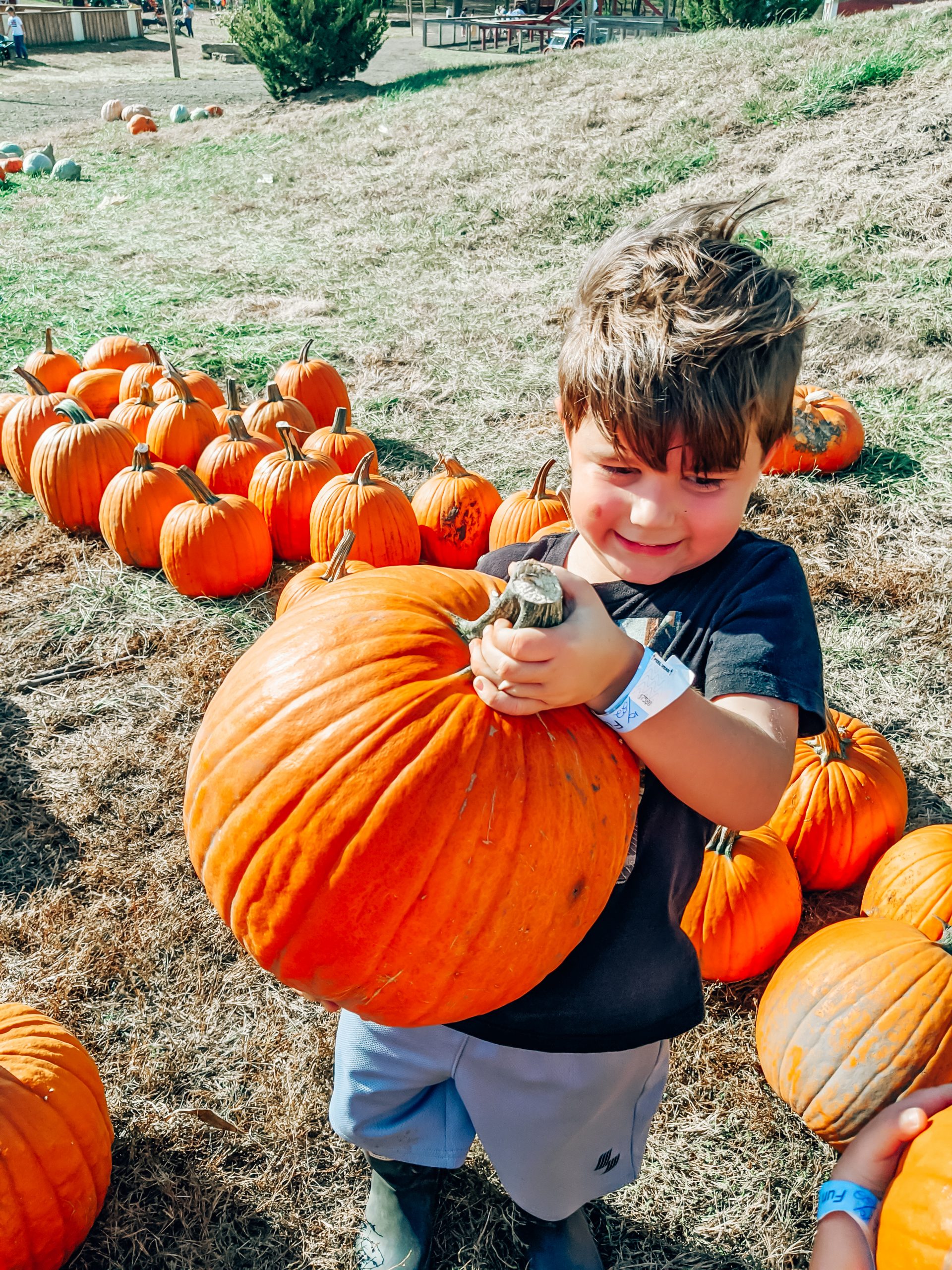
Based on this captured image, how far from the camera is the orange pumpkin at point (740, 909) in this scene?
2.59 meters

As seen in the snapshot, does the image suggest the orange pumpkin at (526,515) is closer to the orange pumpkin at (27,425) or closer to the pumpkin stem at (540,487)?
the pumpkin stem at (540,487)

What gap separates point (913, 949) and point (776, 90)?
480 inches

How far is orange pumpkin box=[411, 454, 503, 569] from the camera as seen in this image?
453cm

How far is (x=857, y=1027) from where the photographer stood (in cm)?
222

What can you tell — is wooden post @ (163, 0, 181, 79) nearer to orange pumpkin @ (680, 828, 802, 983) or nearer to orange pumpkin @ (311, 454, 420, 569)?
orange pumpkin @ (311, 454, 420, 569)

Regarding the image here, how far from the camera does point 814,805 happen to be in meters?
2.88

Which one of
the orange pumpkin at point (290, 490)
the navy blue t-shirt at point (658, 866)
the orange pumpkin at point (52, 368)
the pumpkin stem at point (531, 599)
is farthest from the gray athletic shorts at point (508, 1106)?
the orange pumpkin at point (52, 368)

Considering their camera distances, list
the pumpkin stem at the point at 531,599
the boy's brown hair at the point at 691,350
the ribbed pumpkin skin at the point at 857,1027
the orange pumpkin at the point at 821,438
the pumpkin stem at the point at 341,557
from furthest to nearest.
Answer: the orange pumpkin at the point at 821,438 < the pumpkin stem at the point at 341,557 < the ribbed pumpkin skin at the point at 857,1027 < the boy's brown hair at the point at 691,350 < the pumpkin stem at the point at 531,599

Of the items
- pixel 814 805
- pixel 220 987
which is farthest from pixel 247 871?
pixel 814 805

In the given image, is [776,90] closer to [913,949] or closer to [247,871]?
[913,949]

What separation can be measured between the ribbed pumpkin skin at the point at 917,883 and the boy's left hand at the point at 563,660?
5.94ft

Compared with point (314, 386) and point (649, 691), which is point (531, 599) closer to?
point (649, 691)

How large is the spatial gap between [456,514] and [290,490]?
0.88m

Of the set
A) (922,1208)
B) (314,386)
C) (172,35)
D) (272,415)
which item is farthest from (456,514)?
(172,35)
